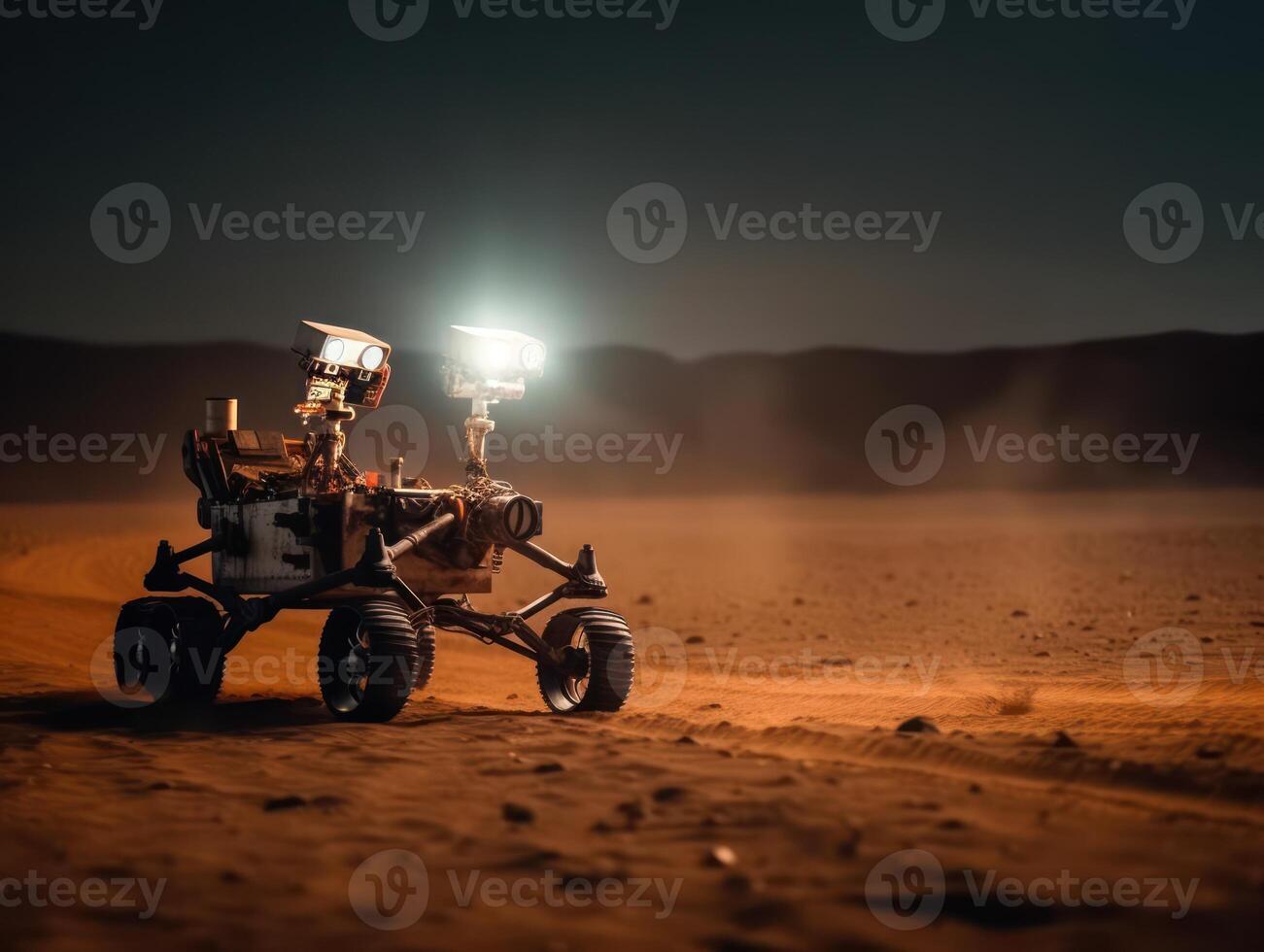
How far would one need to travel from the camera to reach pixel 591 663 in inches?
349

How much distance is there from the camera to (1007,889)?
423cm

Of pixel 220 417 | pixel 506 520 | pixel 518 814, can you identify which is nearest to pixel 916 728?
pixel 518 814

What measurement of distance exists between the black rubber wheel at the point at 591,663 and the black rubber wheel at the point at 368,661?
1.35 meters

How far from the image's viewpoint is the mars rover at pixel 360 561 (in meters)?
8.41

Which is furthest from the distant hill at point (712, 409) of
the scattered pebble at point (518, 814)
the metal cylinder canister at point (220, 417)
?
the scattered pebble at point (518, 814)

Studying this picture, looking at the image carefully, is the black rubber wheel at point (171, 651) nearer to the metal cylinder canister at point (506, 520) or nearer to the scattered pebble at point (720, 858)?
the metal cylinder canister at point (506, 520)

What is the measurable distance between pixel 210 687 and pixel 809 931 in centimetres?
715

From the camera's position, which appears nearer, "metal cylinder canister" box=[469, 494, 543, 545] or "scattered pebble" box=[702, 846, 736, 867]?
"scattered pebble" box=[702, 846, 736, 867]

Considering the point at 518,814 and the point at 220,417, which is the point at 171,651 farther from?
the point at 518,814

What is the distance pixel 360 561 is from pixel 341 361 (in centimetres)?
197

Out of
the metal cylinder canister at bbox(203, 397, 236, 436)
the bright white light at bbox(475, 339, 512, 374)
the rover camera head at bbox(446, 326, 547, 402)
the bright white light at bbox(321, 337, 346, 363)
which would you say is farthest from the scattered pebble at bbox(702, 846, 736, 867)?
the metal cylinder canister at bbox(203, 397, 236, 436)

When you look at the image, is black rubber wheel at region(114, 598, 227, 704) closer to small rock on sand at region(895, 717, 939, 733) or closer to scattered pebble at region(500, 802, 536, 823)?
scattered pebble at region(500, 802, 536, 823)

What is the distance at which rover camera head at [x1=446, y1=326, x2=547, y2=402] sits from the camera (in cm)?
953

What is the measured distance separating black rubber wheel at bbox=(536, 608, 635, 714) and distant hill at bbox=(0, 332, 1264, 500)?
41399mm
